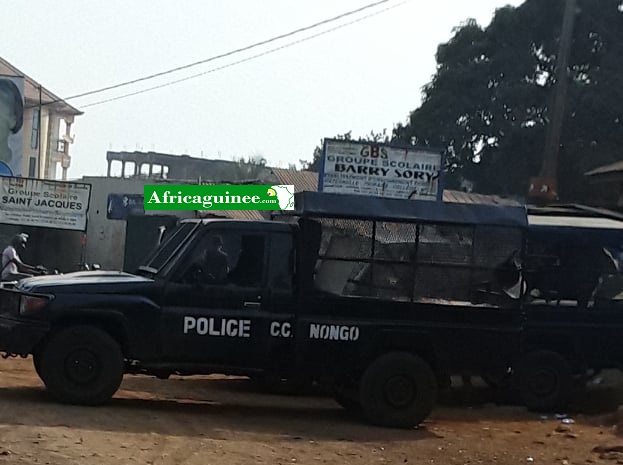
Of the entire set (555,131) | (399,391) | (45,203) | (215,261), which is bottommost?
(399,391)

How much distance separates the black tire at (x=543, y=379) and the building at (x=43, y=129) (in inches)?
1595

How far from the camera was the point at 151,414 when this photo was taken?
35.2ft

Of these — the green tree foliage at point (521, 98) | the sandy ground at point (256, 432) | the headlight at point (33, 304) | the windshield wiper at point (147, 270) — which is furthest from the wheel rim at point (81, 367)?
the green tree foliage at point (521, 98)

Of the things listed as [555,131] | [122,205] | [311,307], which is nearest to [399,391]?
[311,307]

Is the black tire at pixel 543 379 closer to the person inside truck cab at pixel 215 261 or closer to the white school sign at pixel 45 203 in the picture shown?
the person inside truck cab at pixel 215 261

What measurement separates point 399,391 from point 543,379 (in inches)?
116

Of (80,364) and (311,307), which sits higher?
(311,307)

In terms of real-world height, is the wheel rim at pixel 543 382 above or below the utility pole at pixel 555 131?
below

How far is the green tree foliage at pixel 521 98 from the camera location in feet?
119

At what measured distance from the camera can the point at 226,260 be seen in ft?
36.2

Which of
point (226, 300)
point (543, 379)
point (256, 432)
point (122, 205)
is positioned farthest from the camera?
point (122, 205)

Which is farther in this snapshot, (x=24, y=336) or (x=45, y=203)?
(x=45, y=203)

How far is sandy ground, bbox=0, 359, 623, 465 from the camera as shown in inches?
346

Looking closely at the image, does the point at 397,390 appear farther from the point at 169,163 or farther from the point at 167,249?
the point at 169,163
